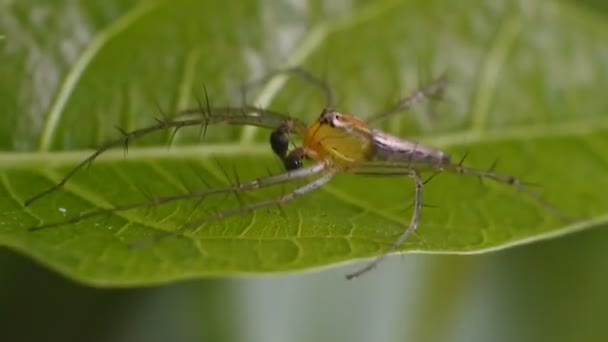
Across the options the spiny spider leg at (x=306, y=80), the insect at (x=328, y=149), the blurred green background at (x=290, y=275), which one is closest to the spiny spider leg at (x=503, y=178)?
the insect at (x=328, y=149)

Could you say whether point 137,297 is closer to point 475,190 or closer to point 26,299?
point 26,299

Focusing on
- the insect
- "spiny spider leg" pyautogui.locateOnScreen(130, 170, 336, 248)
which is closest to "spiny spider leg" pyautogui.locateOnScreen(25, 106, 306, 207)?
the insect

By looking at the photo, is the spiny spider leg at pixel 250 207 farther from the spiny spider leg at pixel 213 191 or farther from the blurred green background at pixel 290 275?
the blurred green background at pixel 290 275

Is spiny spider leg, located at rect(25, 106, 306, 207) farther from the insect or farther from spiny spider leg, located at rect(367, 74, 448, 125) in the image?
spiny spider leg, located at rect(367, 74, 448, 125)

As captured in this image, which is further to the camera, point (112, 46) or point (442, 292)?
point (442, 292)

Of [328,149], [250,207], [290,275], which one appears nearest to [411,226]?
[250,207]

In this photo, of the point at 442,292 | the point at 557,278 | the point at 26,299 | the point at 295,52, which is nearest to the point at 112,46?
the point at 295,52

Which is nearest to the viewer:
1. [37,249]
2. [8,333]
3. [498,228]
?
[37,249]

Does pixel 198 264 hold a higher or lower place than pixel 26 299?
higher
